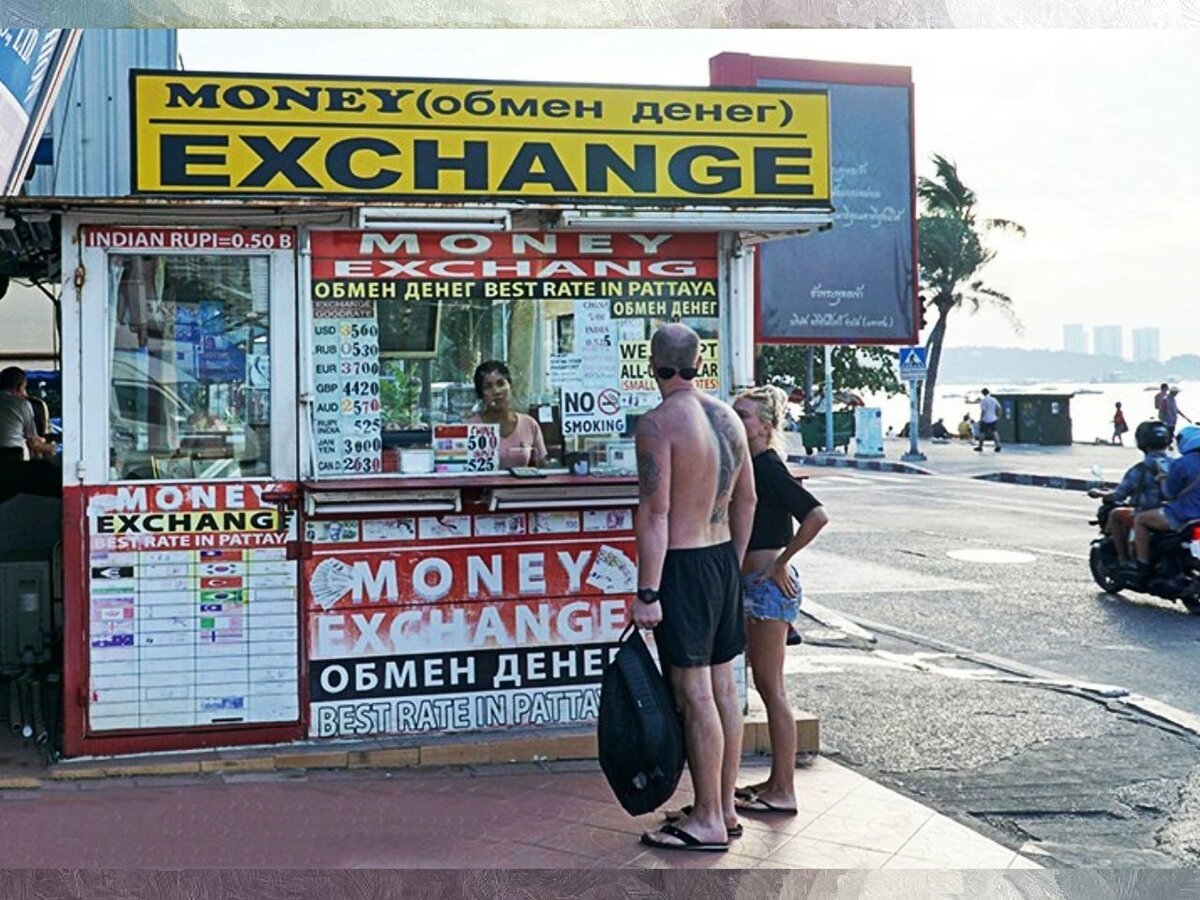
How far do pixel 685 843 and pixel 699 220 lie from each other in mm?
2915

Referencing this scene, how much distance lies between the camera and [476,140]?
24.1ft

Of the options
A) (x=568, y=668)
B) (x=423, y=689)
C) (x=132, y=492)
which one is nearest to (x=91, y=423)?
(x=132, y=492)

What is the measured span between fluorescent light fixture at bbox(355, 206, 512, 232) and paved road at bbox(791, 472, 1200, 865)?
121 inches

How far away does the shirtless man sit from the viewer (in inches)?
238

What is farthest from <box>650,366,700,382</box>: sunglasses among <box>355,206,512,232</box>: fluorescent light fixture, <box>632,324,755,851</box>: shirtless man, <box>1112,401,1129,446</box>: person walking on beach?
<box>1112,401,1129,446</box>: person walking on beach

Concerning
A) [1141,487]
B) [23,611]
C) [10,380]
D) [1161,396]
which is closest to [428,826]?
[23,611]

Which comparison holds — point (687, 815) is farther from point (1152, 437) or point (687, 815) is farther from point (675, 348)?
point (1152, 437)

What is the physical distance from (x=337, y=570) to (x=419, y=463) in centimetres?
64

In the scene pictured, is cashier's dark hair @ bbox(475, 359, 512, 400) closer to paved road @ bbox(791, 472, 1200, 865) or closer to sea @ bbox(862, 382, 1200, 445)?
paved road @ bbox(791, 472, 1200, 865)

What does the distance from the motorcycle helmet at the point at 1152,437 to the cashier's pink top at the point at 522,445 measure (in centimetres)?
705

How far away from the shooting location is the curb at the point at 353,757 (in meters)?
7.01

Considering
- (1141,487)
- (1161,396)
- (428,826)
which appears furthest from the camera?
(1161,396)

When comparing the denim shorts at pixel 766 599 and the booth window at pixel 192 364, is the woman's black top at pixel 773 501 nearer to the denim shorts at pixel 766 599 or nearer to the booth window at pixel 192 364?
the denim shorts at pixel 766 599

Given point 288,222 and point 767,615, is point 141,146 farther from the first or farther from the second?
point 767,615
